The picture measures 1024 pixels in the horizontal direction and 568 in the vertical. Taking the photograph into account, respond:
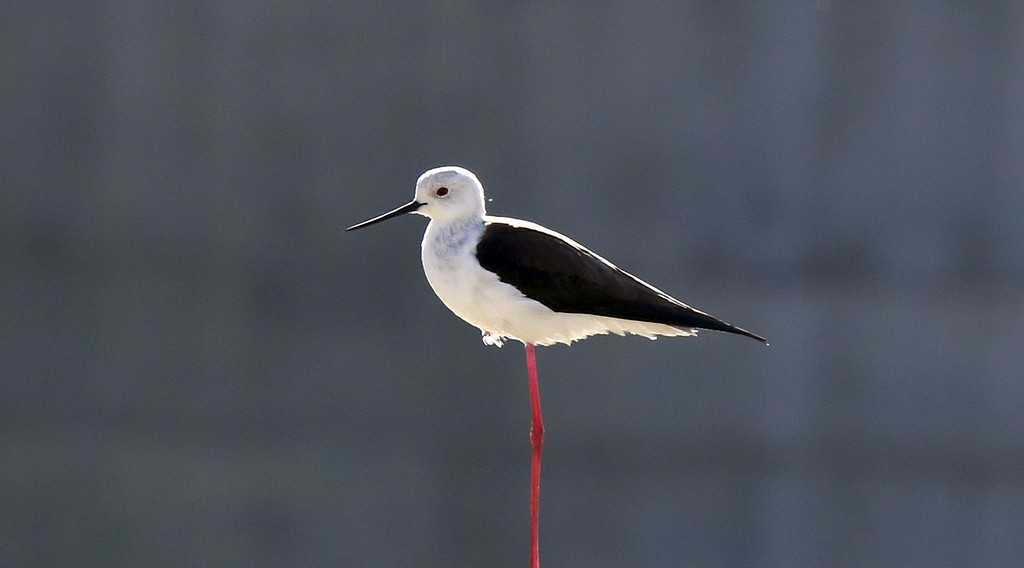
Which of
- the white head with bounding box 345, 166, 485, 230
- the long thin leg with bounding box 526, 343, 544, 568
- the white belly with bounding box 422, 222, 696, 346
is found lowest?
the long thin leg with bounding box 526, 343, 544, 568

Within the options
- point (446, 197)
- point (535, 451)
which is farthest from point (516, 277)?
point (535, 451)

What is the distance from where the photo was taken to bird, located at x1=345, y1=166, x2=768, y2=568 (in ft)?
13.2

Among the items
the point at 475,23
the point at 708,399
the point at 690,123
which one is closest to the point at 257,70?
the point at 475,23

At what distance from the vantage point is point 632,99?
6.84m

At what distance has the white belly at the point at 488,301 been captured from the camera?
402 centimetres

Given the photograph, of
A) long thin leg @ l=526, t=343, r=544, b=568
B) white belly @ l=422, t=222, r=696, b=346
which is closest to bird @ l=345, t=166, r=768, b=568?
white belly @ l=422, t=222, r=696, b=346

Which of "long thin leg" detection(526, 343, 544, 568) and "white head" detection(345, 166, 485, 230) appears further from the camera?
"long thin leg" detection(526, 343, 544, 568)

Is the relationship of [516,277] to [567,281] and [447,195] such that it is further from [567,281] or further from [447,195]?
[447,195]

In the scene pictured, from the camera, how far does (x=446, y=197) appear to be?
4.10 meters

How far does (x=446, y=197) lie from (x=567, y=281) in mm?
438

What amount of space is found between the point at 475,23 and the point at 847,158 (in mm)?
1984

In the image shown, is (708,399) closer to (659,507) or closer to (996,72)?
(659,507)

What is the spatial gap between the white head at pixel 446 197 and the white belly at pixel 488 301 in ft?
0.14

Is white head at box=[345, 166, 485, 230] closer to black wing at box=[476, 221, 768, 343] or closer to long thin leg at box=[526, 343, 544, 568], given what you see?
black wing at box=[476, 221, 768, 343]
